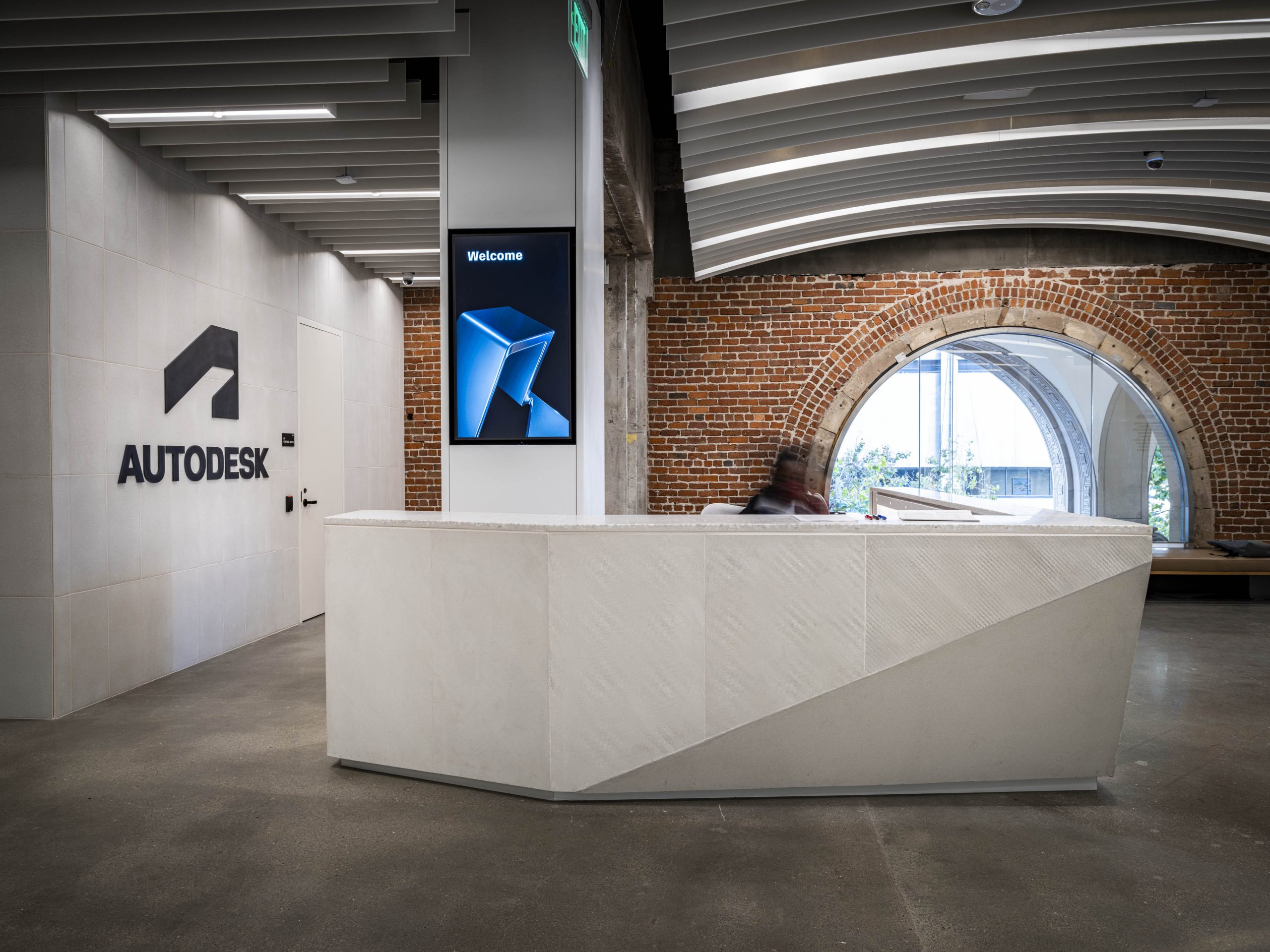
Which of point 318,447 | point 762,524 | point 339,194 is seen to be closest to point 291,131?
point 339,194

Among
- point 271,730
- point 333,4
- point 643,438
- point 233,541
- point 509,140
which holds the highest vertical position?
point 333,4

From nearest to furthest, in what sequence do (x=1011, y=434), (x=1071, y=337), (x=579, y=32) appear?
(x=579, y=32), (x=1071, y=337), (x=1011, y=434)

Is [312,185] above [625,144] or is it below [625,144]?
below

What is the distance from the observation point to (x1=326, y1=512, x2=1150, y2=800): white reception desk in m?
3.16

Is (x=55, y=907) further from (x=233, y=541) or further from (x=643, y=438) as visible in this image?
(x=643, y=438)

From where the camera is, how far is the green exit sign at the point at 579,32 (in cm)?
325

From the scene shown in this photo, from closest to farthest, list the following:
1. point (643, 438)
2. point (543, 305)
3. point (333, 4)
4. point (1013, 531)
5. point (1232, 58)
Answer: point (1013, 531) → point (333, 4) → point (543, 305) → point (1232, 58) → point (643, 438)

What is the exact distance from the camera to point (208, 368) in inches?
225

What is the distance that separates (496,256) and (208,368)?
2738 mm

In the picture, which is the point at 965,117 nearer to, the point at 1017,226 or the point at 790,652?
the point at 1017,226

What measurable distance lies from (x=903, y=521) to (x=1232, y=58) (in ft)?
12.0

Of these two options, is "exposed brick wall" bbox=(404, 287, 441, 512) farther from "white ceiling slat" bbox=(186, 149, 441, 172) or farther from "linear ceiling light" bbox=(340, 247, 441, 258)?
"white ceiling slat" bbox=(186, 149, 441, 172)

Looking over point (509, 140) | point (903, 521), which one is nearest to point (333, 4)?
point (509, 140)

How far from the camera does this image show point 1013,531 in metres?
3.18
